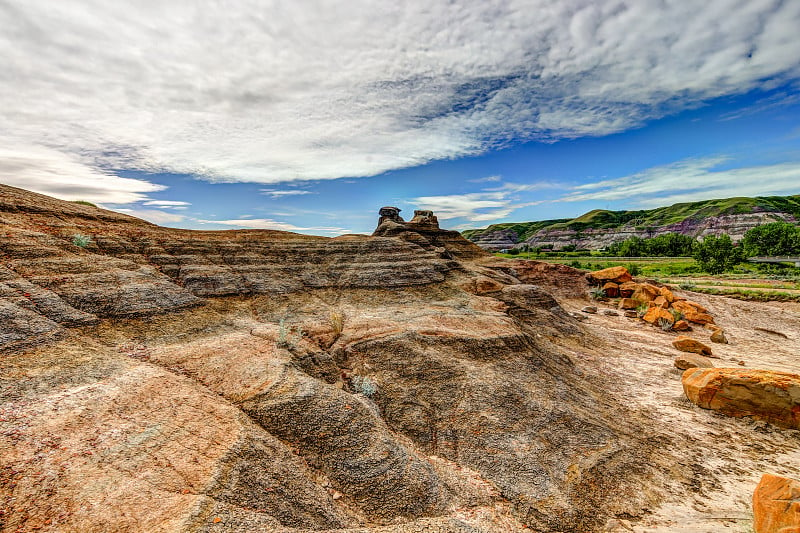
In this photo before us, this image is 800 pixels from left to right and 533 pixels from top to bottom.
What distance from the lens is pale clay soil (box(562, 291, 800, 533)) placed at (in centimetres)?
1045

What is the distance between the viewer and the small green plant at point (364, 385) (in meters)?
13.4

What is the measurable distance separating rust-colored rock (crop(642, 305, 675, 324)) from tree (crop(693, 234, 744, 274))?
191 ft

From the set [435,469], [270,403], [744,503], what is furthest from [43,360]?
[744,503]

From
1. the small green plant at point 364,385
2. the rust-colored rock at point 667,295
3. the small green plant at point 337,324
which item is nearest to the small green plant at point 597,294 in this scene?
the rust-colored rock at point 667,295

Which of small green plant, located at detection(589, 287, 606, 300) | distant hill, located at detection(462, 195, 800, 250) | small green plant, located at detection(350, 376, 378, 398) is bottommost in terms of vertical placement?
small green plant, located at detection(589, 287, 606, 300)

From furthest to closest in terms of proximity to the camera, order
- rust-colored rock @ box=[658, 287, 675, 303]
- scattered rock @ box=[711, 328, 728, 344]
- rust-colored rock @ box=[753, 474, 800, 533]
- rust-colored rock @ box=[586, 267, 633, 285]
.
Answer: rust-colored rock @ box=[586, 267, 633, 285] → rust-colored rock @ box=[658, 287, 675, 303] → scattered rock @ box=[711, 328, 728, 344] → rust-colored rock @ box=[753, 474, 800, 533]

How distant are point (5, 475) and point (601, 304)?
1937 inches

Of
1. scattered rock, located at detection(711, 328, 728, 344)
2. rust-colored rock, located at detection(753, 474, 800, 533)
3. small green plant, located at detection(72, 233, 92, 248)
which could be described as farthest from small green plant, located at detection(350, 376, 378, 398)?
scattered rock, located at detection(711, 328, 728, 344)

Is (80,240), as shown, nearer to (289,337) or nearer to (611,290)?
(289,337)

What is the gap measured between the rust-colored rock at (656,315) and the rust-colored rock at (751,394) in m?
17.3

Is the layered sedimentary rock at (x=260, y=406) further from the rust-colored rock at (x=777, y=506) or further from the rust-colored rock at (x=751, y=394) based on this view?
the rust-colored rock at (x=751, y=394)

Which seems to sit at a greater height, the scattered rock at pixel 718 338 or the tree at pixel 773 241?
the tree at pixel 773 241

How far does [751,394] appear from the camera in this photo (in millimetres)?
15828

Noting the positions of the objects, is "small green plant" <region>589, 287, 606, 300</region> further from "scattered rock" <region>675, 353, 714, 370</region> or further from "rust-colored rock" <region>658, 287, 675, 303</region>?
"scattered rock" <region>675, 353, 714, 370</region>
